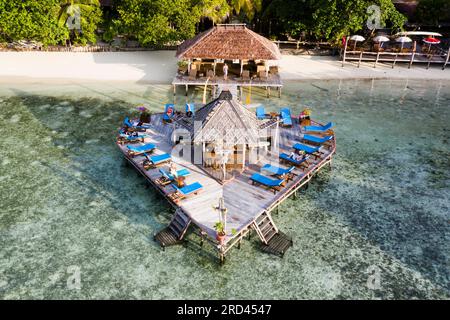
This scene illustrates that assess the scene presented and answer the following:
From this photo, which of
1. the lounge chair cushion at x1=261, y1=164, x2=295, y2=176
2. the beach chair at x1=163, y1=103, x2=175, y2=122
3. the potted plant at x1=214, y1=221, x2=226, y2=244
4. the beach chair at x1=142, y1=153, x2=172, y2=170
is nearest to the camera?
the potted plant at x1=214, y1=221, x2=226, y2=244

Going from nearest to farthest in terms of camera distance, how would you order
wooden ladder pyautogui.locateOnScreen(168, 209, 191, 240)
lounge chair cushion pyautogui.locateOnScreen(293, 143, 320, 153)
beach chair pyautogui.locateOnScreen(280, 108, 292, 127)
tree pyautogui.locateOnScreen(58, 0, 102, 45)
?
1. wooden ladder pyautogui.locateOnScreen(168, 209, 191, 240)
2. lounge chair cushion pyautogui.locateOnScreen(293, 143, 320, 153)
3. beach chair pyautogui.locateOnScreen(280, 108, 292, 127)
4. tree pyautogui.locateOnScreen(58, 0, 102, 45)

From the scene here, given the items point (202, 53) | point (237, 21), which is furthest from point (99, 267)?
point (237, 21)

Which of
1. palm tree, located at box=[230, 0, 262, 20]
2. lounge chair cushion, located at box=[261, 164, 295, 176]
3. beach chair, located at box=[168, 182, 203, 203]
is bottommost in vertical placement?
beach chair, located at box=[168, 182, 203, 203]

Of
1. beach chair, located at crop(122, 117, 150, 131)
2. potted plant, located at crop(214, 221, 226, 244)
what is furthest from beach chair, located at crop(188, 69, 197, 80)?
potted plant, located at crop(214, 221, 226, 244)

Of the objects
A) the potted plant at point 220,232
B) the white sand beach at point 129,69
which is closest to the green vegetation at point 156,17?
the white sand beach at point 129,69

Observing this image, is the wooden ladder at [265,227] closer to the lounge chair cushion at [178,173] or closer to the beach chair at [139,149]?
the lounge chair cushion at [178,173]

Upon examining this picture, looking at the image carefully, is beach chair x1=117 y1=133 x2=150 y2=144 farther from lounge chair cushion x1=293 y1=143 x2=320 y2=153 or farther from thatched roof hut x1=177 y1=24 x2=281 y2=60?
thatched roof hut x1=177 y1=24 x2=281 y2=60
